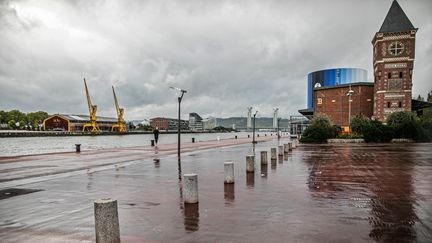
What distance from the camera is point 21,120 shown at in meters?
182

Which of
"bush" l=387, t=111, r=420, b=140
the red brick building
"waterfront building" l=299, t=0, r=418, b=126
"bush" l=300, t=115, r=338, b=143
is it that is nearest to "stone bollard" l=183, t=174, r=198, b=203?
"bush" l=300, t=115, r=338, b=143

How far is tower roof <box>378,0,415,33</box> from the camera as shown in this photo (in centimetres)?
4984

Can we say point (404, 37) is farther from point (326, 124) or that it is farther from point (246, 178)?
point (246, 178)

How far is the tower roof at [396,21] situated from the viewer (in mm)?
49844

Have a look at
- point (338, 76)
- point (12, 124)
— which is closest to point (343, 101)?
point (338, 76)

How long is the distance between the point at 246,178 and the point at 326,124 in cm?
3013

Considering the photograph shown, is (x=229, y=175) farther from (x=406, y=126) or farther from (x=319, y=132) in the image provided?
(x=406, y=126)

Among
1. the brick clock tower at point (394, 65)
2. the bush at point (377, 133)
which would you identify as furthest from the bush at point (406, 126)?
the brick clock tower at point (394, 65)

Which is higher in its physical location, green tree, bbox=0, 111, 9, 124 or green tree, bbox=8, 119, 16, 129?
green tree, bbox=0, 111, 9, 124

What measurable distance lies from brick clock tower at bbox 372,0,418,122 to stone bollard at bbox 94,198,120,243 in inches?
2138

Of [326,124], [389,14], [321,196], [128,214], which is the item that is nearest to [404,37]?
[389,14]

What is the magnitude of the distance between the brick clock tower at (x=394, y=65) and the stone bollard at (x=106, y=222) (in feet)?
178

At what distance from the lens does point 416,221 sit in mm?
5852

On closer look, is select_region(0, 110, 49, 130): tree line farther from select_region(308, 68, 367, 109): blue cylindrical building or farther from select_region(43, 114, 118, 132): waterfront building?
select_region(308, 68, 367, 109): blue cylindrical building
